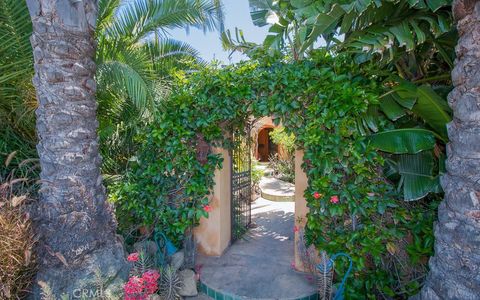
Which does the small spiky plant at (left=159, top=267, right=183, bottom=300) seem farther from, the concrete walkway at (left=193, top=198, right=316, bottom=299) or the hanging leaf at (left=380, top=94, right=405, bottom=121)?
→ the hanging leaf at (left=380, top=94, right=405, bottom=121)

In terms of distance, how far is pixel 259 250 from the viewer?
570 centimetres

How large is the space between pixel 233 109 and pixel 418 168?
2.80 metres

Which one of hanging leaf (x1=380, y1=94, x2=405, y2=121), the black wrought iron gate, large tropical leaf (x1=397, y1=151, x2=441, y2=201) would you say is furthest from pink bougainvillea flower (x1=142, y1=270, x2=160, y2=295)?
hanging leaf (x1=380, y1=94, x2=405, y2=121)

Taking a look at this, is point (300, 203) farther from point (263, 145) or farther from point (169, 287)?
point (263, 145)

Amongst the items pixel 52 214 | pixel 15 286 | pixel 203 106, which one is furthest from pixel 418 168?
pixel 15 286

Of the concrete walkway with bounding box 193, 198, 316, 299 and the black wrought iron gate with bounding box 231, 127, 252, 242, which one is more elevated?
the black wrought iron gate with bounding box 231, 127, 252, 242

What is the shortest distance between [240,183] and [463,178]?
4.41m

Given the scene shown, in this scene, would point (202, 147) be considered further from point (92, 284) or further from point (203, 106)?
point (92, 284)

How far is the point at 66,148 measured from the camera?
3.34 m

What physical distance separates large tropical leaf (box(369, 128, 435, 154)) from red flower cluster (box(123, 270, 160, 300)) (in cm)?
335

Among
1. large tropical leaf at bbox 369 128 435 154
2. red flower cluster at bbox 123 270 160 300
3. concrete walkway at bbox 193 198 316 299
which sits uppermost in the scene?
large tropical leaf at bbox 369 128 435 154

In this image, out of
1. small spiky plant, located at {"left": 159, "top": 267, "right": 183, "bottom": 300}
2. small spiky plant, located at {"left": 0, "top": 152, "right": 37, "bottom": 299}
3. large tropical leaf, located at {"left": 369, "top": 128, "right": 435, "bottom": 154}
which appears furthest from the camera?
small spiky plant, located at {"left": 159, "top": 267, "right": 183, "bottom": 300}

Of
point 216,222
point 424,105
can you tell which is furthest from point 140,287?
point 424,105

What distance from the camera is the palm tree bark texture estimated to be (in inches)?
127
